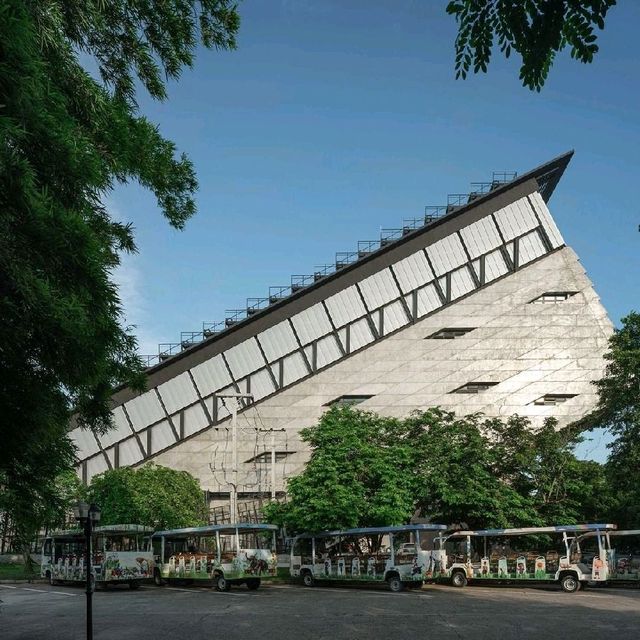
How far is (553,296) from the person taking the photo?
65.6 metres

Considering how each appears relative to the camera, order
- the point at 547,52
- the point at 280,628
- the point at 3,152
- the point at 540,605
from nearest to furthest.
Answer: the point at 547,52 → the point at 3,152 → the point at 280,628 → the point at 540,605

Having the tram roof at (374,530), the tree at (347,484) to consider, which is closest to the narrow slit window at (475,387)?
the tree at (347,484)

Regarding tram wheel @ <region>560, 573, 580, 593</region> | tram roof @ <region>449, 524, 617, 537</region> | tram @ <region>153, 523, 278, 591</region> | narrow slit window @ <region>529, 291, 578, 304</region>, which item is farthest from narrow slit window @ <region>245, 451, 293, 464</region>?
tram wheel @ <region>560, 573, 580, 593</region>

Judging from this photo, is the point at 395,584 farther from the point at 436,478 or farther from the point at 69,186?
the point at 69,186

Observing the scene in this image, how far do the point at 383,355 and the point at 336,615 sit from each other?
41.3 metres

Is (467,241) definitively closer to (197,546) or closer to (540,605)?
(197,546)

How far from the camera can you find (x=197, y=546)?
132 ft

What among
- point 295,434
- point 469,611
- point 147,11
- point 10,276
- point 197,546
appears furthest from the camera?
point 295,434

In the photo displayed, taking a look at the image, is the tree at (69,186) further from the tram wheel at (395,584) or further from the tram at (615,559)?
the tram at (615,559)

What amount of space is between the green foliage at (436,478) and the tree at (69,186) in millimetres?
29353

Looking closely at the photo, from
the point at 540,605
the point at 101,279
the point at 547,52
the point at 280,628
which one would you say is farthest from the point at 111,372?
the point at 540,605

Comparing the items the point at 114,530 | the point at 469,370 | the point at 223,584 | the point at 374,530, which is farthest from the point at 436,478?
the point at 469,370

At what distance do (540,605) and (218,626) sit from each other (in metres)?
10.9

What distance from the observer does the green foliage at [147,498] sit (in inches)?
1881
